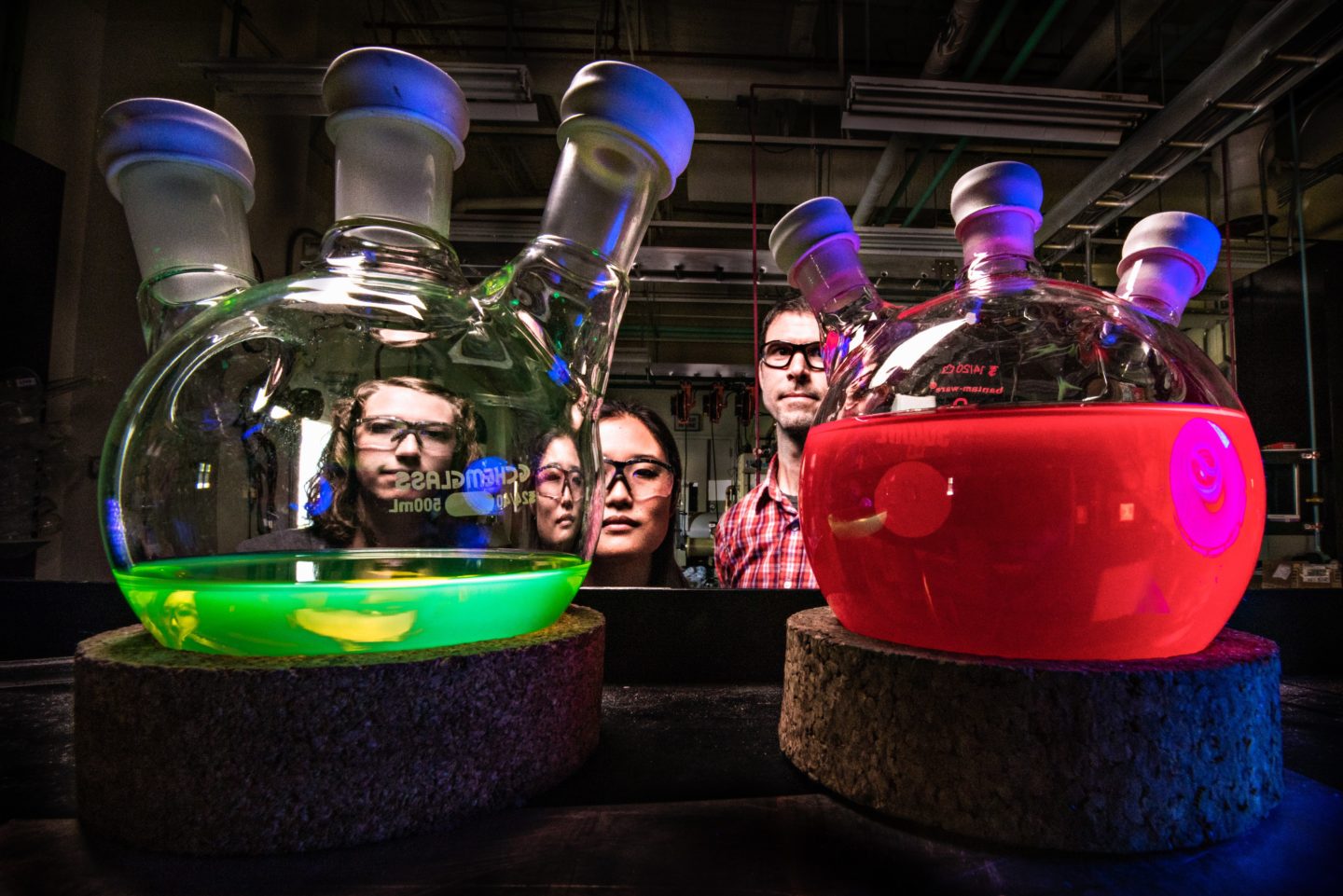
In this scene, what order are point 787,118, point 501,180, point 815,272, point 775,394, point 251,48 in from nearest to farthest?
point 815,272 < point 775,394 < point 251,48 < point 787,118 < point 501,180

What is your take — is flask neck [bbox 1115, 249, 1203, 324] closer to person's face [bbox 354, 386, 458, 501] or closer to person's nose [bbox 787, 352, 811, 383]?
person's face [bbox 354, 386, 458, 501]

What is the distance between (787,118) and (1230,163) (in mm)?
2587

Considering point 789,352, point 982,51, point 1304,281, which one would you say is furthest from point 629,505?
point 1304,281

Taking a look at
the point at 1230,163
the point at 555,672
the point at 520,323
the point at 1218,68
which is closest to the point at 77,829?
the point at 555,672

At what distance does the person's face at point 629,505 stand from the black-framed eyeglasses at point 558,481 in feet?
4.21

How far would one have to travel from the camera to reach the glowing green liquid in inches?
16.8

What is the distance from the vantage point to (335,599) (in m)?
0.42

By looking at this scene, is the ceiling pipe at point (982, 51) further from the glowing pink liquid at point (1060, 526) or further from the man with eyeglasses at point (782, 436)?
the glowing pink liquid at point (1060, 526)

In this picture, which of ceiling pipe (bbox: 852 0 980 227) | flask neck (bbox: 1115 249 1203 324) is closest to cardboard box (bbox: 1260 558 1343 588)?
ceiling pipe (bbox: 852 0 980 227)

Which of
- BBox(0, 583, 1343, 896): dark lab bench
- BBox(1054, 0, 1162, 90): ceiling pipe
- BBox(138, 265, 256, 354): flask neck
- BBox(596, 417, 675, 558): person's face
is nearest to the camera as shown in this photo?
BBox(0, 583, 1343, 896): dark lab bench

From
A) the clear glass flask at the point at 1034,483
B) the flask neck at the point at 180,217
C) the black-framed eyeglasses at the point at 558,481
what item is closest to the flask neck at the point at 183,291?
the flask neck at the point at 180,217

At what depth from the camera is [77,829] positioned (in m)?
0.42

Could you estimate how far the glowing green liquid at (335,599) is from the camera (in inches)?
16.8

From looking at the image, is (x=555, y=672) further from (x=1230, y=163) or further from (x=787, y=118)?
(x=1230, y=163)
